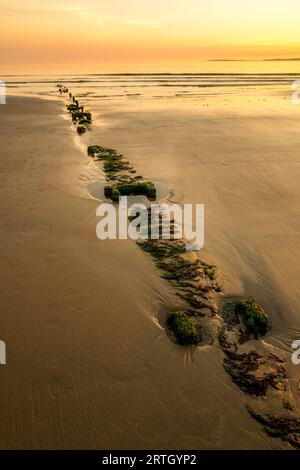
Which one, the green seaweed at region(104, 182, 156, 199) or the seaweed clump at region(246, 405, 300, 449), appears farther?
the green seaweed at region(104, 182, 156, 199)

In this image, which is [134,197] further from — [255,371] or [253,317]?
[255,371]

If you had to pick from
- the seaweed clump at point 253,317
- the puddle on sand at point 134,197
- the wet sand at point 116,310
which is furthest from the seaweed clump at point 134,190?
the seaweed clump at point 253,317

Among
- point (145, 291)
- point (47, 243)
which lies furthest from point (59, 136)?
point (145, 291)

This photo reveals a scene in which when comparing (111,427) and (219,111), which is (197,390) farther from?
(219,111)

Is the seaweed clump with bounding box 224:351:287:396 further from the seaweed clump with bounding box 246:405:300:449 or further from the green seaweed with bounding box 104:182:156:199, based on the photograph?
the green seaweed with bounding box 104:182:156:199

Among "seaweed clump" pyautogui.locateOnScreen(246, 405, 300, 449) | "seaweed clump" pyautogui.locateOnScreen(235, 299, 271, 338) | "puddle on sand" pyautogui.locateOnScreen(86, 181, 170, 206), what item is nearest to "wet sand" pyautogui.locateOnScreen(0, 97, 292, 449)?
"seaweed clump" pyautogui.locateOnScreen(246, 405, 300, 449)

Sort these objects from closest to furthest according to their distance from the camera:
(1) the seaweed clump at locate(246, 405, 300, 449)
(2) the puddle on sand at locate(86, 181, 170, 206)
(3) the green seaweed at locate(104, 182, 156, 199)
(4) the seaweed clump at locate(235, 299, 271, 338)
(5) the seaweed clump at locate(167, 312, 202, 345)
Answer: (1) the seaweed clump at locate(246, 405, 300, 449)
(5) the seaweed clump at locate(167, 312, 202, 345)
(4) the seaweed clump at locate(235, 299, 271, 338)
(2) the puddle on sand at locate(86, 181, 170, 206)
(3) the green seaweed at locate(104, 182, 156, 199)

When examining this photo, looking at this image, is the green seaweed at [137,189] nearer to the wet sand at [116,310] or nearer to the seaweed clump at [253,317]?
the wet sand at [116,310]
